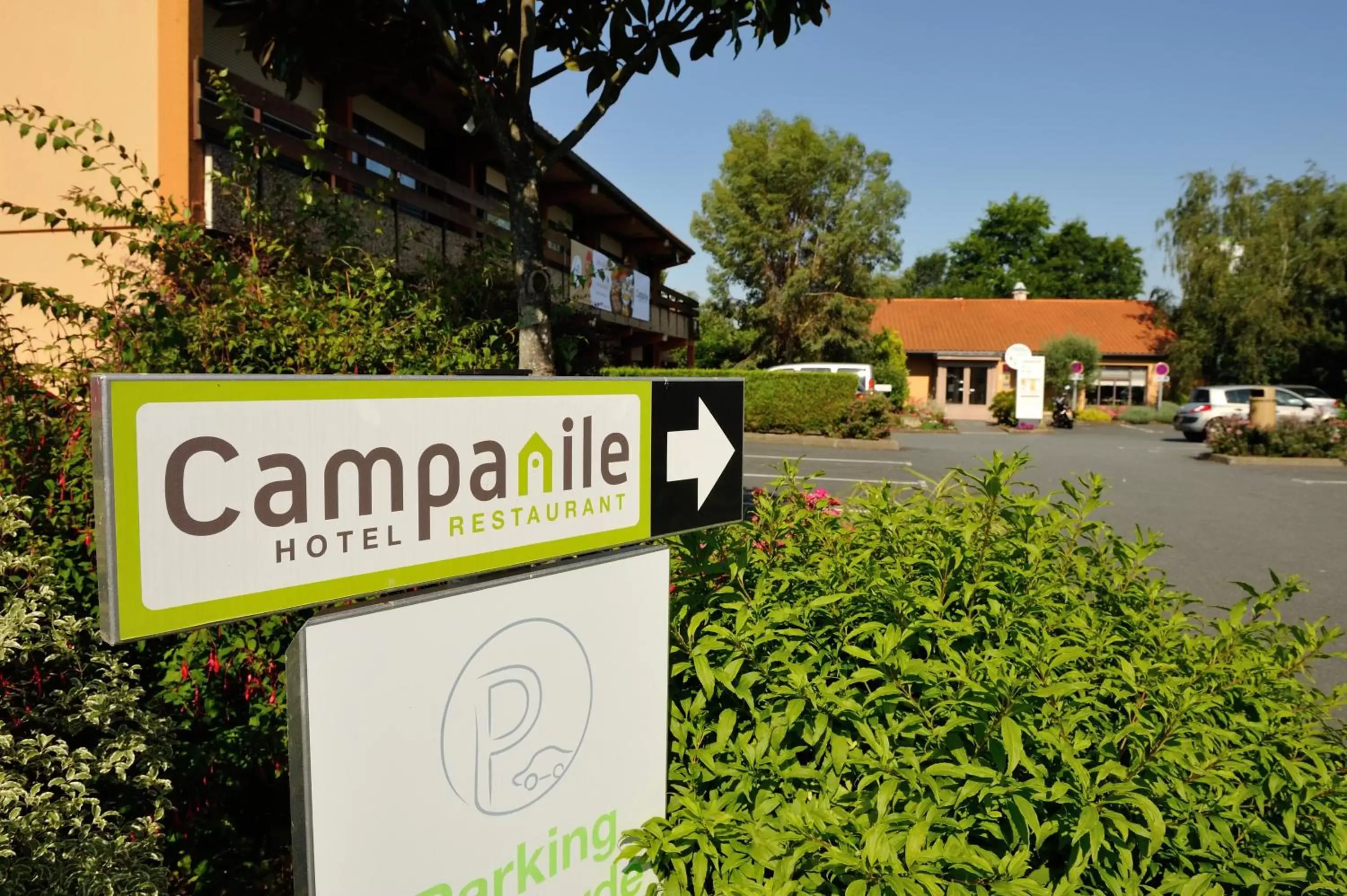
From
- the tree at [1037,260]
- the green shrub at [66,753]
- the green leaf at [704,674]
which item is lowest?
the green shrub at [66,753]

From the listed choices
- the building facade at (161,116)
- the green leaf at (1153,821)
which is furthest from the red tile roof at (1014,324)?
the green leaf at (1153,821)

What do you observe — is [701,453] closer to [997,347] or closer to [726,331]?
[726,331]

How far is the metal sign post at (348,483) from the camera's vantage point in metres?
1.20

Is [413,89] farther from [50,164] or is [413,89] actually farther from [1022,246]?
[1022,246]

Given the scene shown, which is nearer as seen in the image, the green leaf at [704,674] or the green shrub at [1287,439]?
the green leaf at [704,674]

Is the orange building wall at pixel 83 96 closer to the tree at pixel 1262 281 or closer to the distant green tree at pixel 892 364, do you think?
the distant green tree at pixel 892 364

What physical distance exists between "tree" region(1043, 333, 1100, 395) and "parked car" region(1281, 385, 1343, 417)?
8.29m

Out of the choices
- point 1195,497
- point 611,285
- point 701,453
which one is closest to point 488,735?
point 701,453

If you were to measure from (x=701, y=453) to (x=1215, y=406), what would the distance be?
28509 mm

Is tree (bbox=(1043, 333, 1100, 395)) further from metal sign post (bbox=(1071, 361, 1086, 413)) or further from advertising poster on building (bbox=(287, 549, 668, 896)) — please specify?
advertising poster on building (bbox=(287, 549, 668, 896))

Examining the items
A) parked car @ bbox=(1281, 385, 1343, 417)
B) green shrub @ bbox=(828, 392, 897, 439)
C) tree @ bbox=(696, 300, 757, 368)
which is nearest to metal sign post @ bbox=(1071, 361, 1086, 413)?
parked car @ bbox=(1281, 385, 1343, 417)

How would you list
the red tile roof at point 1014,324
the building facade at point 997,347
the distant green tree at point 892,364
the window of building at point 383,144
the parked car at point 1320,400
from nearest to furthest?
the window of building at point 383,144 < the parked car at point 1320,400 < the distant green tree at point 892,364 < the building facade at point 997,347 < the red tile roof at point 1014,324

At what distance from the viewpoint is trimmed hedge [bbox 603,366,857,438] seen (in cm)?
2102

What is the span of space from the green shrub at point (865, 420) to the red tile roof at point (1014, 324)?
2261 centimetres
